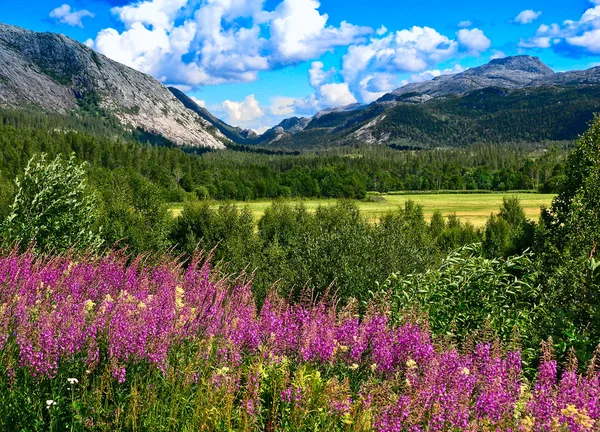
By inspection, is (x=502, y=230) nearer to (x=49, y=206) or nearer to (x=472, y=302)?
(x=49, y=206)

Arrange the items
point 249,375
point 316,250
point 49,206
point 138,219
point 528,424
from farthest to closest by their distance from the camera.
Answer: point 138,219, point 316,250, point 49,206, point 249,375, point 528,424

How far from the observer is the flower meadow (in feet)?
14.4

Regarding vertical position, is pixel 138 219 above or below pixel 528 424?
below

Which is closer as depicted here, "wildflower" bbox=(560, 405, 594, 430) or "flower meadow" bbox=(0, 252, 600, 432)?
"wildflower" bbox=(560, 405, 594, 430)

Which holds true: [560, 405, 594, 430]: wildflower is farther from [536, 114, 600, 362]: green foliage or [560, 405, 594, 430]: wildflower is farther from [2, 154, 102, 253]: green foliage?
[2, 154, 102, 253]: green foliage

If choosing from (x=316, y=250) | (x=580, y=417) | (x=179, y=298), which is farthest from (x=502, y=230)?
(x=580, y=417)

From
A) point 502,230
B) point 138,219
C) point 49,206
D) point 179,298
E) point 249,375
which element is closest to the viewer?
point 249,375

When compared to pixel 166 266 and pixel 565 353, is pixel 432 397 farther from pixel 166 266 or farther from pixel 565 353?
pixel 166 266

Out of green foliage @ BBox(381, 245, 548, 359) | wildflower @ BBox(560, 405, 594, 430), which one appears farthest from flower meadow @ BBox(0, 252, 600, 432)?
green foliage @ BBox(381, 245, 548, 359)

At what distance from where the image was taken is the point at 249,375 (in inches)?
185

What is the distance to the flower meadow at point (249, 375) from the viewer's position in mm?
4379

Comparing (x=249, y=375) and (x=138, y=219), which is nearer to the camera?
(x=249, y=375)

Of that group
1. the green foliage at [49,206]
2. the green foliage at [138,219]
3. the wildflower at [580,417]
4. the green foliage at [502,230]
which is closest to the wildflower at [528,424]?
the wildflower at [580,417]

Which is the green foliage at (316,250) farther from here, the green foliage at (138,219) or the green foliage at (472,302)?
the green foliage at (138,219)
